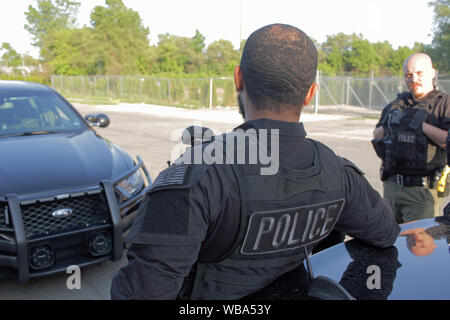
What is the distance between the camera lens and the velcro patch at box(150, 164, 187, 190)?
3.99ft

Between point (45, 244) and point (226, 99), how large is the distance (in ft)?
76.2

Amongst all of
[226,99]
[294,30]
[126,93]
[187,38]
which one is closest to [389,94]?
[226,99]

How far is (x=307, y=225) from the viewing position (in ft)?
4.64

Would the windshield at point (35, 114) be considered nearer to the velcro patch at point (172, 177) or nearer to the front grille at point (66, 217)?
the front grille at point (66, 217)

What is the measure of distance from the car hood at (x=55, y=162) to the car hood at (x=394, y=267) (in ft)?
7.17

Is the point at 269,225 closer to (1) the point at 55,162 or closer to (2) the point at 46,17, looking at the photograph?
(1) the point at 55,162

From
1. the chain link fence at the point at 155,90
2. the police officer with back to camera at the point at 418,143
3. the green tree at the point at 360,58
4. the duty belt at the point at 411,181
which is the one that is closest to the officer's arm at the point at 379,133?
the police officer with back to camera at the point at 418,143

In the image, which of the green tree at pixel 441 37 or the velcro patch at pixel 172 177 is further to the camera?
the green tree at pixel 441 37

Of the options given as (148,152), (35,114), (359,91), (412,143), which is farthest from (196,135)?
(359,91)

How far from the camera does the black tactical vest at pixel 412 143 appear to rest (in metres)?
3.03

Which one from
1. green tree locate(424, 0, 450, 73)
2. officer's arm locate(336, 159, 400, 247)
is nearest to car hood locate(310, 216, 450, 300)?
officer's arm locate(336, 159, 400, 247)

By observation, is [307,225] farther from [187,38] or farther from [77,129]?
[187,38]

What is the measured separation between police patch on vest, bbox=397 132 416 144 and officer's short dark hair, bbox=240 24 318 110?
76.1 inches

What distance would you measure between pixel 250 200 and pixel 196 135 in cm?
33
